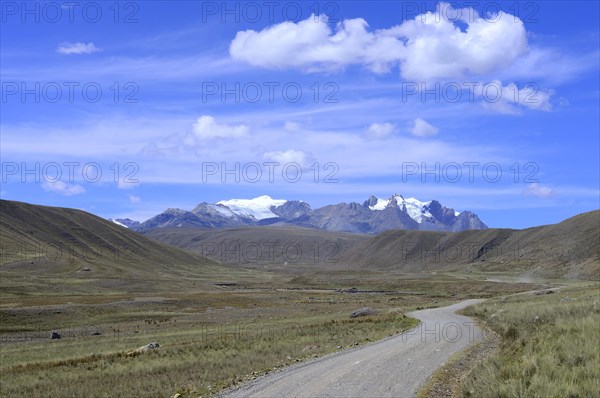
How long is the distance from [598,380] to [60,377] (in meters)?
22.2

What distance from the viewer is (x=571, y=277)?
142125mm

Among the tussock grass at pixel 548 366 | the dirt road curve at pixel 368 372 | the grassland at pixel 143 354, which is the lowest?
the grassland at pixel 143 354

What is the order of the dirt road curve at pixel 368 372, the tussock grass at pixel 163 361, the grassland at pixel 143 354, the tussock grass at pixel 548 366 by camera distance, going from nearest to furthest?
the tussock grass at pixel 548 366
the dirt road curve at pixel 368 372
the tussock grass at pixel 163 361
the grassland at pixel 143 354

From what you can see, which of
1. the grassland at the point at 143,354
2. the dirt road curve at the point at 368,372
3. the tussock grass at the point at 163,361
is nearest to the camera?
the dirt road curve at the point at 368,372

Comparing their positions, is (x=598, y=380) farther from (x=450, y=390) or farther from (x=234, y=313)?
(x=234, y=313)

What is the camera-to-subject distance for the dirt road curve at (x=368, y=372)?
1675 cm

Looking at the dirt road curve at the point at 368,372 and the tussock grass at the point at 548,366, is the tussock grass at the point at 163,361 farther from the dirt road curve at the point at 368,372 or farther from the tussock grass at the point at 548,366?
the tussock grass at the point at 548,366

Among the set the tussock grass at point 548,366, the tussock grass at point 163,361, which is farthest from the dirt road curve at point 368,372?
the tussock grass at point 548,366

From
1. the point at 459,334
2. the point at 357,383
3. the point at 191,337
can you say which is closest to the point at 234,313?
the point at 191,337

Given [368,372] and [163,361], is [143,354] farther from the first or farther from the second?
[368,372]

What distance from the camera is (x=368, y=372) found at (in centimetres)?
1945

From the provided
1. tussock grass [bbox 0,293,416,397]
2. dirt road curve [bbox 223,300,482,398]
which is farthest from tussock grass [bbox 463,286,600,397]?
tussock grass [bbox 0,293,416,397]

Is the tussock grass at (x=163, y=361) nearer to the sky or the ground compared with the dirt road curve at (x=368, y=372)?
nearer to the ground

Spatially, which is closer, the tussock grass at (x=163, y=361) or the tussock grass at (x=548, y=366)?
the tussock grass at (x=548, y=366)
